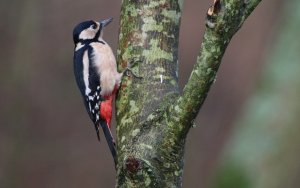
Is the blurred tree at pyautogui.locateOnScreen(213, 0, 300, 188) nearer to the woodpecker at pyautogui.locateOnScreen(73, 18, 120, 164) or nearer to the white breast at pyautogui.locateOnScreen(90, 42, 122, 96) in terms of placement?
the white breast at pyautogui.locateOnScreen(90, 42, 122, 96)

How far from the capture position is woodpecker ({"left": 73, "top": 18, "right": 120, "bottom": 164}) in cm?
448

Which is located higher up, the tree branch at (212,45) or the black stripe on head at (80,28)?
the tree branch at (212,45)

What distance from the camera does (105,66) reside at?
4.57 m

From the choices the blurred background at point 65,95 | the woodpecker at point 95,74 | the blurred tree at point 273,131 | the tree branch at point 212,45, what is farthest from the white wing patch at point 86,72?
the blurred background at point 65,95

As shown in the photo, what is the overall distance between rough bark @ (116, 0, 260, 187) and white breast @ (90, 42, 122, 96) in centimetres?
32

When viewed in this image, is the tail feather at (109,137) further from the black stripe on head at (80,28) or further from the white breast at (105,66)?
the black stripe on head at (80,28)

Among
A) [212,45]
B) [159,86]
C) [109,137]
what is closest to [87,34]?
[109,137]

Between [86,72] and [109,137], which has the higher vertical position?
[86,72]

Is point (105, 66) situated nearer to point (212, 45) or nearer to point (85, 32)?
point (85, 32)

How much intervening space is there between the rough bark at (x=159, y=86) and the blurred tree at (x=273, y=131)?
0.41 metres

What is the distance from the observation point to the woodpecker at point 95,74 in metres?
4.48

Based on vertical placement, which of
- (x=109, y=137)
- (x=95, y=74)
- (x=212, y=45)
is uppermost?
(x=212, y=45)

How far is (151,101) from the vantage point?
3295mm

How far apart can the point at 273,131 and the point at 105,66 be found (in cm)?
150
